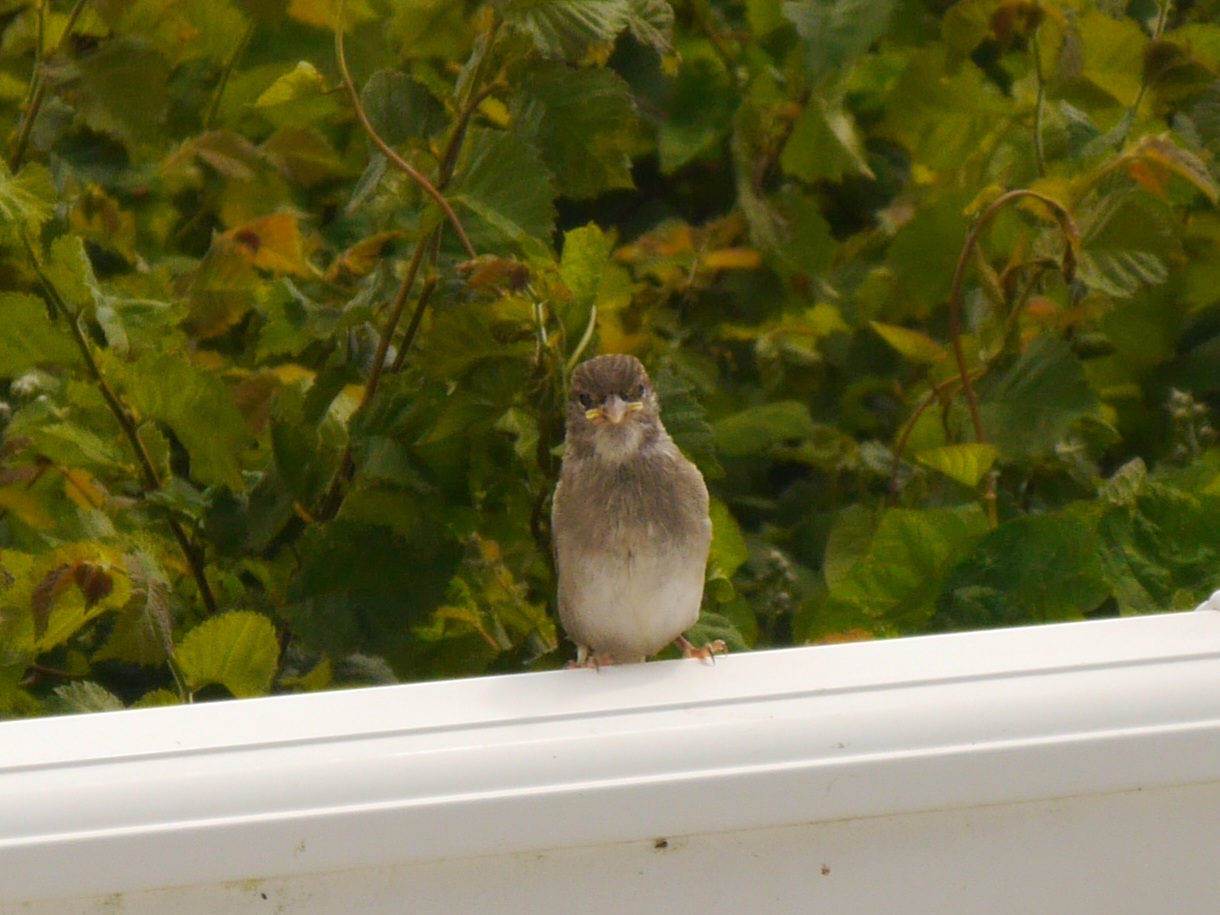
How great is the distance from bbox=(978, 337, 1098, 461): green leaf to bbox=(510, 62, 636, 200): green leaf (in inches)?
23.9

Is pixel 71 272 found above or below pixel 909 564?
above

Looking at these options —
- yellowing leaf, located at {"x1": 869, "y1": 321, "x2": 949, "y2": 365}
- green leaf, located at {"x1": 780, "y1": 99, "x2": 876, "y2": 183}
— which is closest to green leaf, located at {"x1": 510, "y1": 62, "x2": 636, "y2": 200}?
yellowing leaf, located at {"x1": 869, "y1": 321, "x2": 949, "y2": 365}

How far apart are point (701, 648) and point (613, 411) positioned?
27 cm

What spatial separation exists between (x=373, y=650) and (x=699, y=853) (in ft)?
2.56

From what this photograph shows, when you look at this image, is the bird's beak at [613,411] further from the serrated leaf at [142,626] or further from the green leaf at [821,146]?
the green leaf at [821,146]

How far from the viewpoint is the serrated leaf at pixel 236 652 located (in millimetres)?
1562

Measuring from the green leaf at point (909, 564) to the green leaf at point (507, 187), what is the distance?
0.50 meters

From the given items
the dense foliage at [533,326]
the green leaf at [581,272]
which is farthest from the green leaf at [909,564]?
the green leaf at [581,272]

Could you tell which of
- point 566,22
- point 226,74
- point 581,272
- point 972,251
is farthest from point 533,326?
point 226,74

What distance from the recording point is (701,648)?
5.42 feet

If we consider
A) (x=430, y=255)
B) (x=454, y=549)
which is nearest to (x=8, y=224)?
(x=430, y=255)

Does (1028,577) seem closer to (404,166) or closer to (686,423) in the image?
(686,423)

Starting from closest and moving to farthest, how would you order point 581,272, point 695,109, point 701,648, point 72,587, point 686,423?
point 72,587 < point 701,648 < point 581,272 < point 686,423 < point 695,109

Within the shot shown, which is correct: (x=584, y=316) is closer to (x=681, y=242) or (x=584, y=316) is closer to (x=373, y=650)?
(x=373, y=650)
